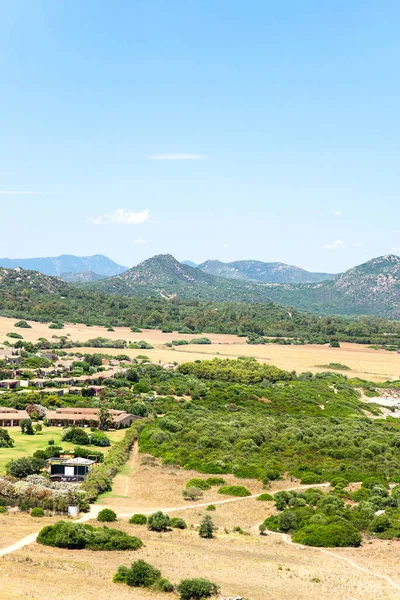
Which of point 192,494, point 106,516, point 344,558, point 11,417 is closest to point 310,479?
point 192,494

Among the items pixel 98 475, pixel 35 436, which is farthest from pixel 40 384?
pixel 98 475

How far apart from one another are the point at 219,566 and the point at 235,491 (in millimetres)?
15339

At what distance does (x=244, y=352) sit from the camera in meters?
152

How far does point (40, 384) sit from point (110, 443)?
2941 centimetres

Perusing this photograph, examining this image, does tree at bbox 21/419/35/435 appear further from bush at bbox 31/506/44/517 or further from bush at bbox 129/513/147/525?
bush at bbox 129/513/147/525

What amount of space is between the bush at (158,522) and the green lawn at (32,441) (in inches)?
535

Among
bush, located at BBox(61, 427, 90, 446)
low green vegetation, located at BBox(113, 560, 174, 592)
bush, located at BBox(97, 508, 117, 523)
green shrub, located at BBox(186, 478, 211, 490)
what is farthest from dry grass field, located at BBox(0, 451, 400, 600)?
bush, located at BBox(61, 427, 90, 446)

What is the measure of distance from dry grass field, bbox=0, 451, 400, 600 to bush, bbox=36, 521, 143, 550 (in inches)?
20.8

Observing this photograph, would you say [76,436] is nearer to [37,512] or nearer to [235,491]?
[235,491]

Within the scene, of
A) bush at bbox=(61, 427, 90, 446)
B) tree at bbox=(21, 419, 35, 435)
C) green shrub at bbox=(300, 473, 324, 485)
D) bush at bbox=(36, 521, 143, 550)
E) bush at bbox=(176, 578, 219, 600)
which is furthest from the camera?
tree at bbox=(21, 419, 35, 435)

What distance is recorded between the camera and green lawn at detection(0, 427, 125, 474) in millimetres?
54281

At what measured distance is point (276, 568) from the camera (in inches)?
1344

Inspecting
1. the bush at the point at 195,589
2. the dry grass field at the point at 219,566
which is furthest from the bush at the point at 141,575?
the bush at the point at 195,589

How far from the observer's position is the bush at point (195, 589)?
29.5 metres
